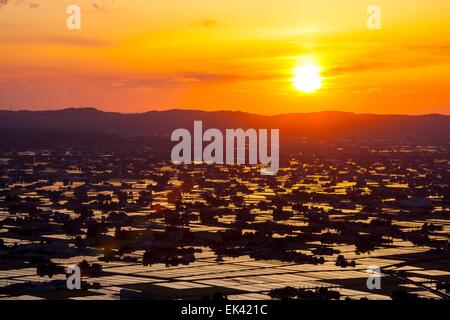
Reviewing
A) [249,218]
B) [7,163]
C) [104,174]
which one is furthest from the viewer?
[7,163]

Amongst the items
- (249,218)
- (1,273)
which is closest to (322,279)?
(1,273)

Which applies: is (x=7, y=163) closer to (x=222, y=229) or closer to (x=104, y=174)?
(x=104, y=174)

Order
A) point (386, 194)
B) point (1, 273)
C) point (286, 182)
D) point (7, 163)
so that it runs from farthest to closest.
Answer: point (7, 163) < point (286, 182) < point (386, 194) < point (1, 273)

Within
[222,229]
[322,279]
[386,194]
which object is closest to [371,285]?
[322,279]

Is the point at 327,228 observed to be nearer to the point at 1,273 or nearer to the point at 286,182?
the point at 1,273

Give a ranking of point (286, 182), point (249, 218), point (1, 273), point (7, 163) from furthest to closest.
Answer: point (7, 163)
point (286, 182)
point (249, 218)
point (1, 273)

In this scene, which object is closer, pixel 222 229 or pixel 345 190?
pixel 222 229

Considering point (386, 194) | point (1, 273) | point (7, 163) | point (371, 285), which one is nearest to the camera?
point (371, 285)

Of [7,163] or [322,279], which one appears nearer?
[322,279]
